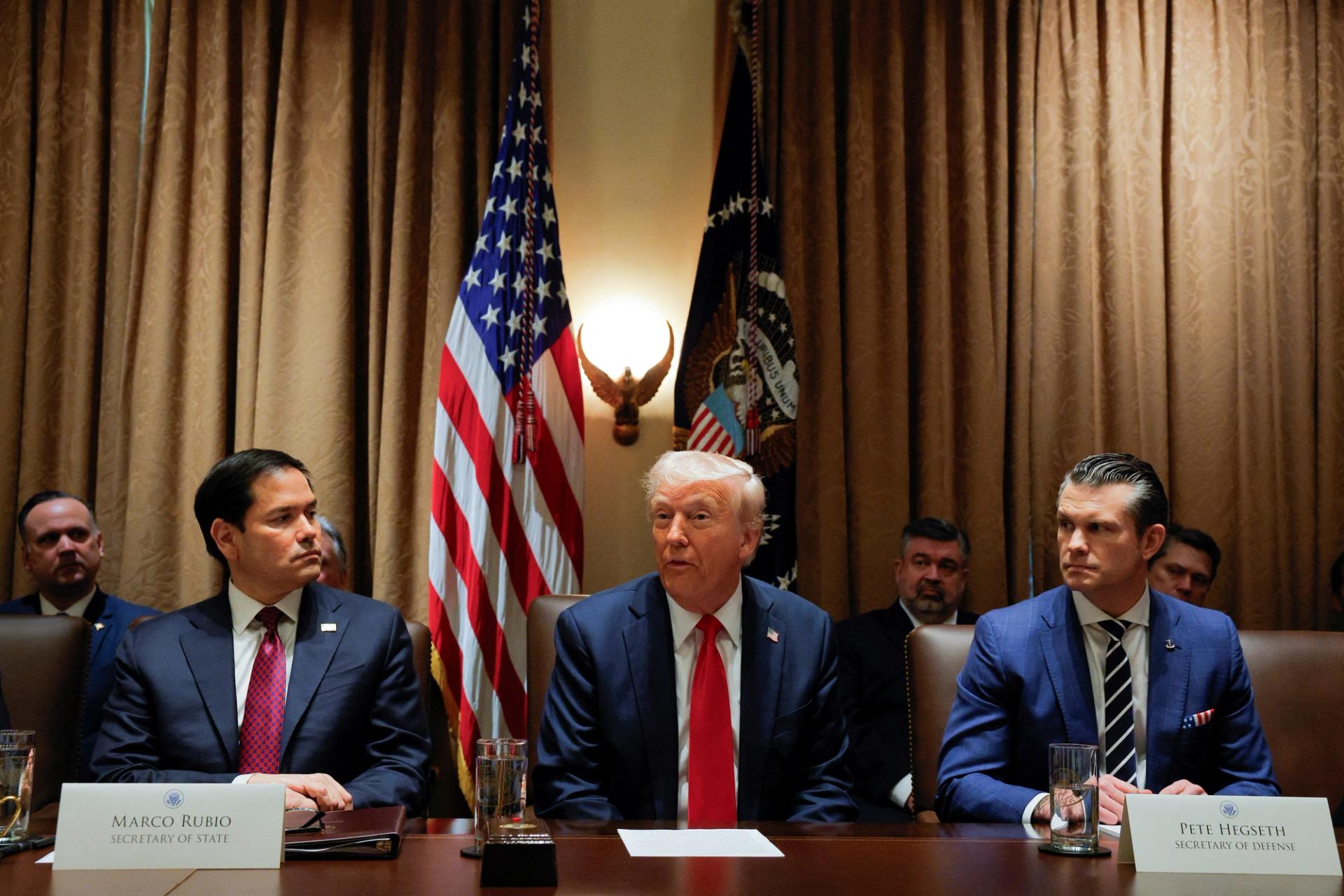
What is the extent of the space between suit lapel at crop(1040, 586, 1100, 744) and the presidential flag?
147cm

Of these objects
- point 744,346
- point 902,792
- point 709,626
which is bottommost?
point 902,792

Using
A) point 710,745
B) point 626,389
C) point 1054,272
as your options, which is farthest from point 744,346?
Answer: point 710,745

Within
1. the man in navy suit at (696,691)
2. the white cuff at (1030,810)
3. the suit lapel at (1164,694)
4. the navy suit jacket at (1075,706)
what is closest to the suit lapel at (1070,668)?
the navy suit jacket at (1075,706)

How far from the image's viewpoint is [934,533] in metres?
4.16

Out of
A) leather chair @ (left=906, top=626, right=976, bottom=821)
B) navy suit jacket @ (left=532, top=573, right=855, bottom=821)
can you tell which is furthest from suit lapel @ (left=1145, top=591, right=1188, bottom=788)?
navy suit jacket @ (left=532, top=573, right=855, bottom=821)

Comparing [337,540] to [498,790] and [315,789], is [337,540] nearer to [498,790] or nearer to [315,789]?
[315,789]

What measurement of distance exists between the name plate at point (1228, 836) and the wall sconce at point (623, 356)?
2860 mm

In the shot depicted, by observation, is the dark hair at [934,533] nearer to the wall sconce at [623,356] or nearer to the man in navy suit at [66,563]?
the wall sconce at [623,356]

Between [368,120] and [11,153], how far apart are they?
123 centimetres

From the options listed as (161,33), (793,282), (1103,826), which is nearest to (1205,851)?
(1103,826)

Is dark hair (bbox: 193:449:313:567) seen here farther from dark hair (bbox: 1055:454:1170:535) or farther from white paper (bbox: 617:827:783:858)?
dark hair (bbox: 1055:454:1170:535)

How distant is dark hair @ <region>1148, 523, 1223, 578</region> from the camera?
4.21 m

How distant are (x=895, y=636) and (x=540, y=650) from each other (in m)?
1.35

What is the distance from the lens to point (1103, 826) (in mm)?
2221
